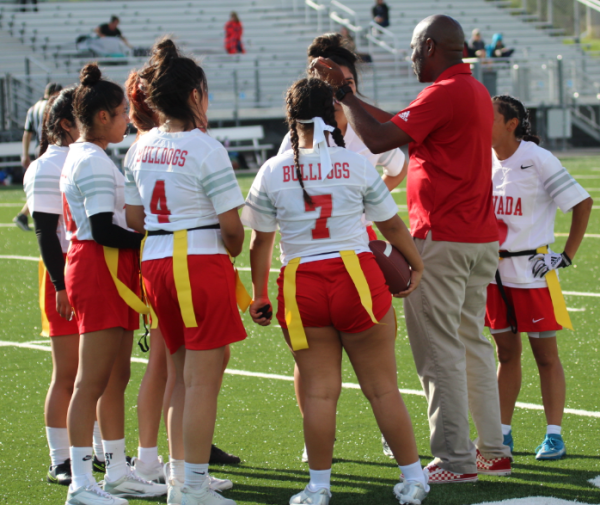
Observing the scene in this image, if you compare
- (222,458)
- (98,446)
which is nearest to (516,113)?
(222,458)

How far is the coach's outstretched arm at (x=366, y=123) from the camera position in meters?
3.60

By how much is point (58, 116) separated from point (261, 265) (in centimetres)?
128

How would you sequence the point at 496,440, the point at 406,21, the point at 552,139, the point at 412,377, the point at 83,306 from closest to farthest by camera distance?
the point at 83,306 → the point at 496,440 → the point at 412,377 → the point at 552,139 → the point at 406,21

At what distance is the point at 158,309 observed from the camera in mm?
3465

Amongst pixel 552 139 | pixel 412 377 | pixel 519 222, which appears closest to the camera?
pixel 519 222

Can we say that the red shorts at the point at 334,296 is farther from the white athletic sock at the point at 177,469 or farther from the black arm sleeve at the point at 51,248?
the black arm sleeve at the point at 51,248

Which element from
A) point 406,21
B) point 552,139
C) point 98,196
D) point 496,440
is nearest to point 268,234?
point 98,196

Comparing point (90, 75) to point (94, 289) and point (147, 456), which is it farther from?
point (147, 456)

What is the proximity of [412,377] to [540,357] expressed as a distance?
1.29 meters

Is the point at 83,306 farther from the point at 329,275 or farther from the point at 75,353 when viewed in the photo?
the point at 329,275

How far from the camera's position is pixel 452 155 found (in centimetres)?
365

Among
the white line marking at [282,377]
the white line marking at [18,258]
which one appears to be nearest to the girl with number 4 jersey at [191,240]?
the white line marking at [282,377]

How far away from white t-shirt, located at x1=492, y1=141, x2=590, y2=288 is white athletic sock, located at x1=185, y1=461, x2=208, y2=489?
1.84m

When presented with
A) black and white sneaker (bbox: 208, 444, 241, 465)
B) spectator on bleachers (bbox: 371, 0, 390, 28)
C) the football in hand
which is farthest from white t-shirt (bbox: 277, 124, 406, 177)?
spectator on bleachers (bbox: 371, 0, 390, 28)
